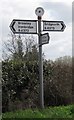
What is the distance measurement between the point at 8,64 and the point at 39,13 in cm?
276

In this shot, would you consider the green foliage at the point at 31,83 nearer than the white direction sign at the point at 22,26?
No

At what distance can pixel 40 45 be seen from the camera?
1267 centimetres

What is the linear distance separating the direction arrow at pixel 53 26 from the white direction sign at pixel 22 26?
48 cm

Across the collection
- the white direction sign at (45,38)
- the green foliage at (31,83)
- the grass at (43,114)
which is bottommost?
the grass at (43,114)

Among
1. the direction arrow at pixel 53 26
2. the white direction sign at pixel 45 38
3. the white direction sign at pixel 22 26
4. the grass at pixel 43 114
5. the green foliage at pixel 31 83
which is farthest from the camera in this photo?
the green foliage at pixel 31 83

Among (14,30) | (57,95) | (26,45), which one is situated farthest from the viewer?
(26,45)

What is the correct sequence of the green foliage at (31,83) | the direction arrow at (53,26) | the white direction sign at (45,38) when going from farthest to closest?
the green foliage at (31,83)
the direction arrow at (53,26)
the white direction sign at (45,38)

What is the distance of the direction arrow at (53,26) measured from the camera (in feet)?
42.0

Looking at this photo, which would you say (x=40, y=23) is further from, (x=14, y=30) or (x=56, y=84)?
(x=56, y=84)

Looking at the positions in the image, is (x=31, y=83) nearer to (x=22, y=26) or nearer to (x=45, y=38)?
(x=45, y=38)

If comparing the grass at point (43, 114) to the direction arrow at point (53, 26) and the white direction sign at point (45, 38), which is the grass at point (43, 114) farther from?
the direction arrow at point (53, 26)

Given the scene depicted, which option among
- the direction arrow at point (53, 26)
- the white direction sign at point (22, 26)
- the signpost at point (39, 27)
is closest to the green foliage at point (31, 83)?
the signpost at point (39, 27)

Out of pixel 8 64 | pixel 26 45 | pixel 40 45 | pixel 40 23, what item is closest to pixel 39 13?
pixel 40 23

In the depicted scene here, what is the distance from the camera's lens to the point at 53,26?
42.0 ft
